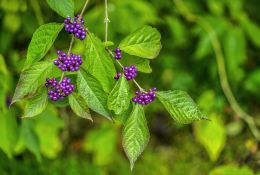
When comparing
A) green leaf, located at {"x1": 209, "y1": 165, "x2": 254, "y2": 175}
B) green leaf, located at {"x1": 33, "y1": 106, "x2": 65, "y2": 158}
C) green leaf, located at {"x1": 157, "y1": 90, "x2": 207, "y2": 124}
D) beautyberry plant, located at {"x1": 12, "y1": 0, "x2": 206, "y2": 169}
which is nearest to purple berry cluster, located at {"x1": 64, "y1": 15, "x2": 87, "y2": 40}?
beautyberry plant, located at {"x1": 12, "y1": 0, "x2": 206, "y2": 169}

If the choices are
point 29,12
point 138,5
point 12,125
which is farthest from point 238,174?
point 29,12

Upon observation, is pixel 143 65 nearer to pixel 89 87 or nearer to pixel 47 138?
pixel 89 87

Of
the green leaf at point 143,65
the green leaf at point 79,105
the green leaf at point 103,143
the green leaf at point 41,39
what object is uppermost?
the green leaf at point 41,39

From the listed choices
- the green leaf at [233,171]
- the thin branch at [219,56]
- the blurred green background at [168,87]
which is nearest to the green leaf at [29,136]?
the blurred green background at [168,87]

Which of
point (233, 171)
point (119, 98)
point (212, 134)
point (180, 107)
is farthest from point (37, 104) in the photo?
point (212, 134)

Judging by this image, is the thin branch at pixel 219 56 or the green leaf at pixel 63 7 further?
the thin branch at pixel 219 56

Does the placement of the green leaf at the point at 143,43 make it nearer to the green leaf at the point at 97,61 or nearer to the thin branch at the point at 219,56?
the green leaf at the point at 97,61
